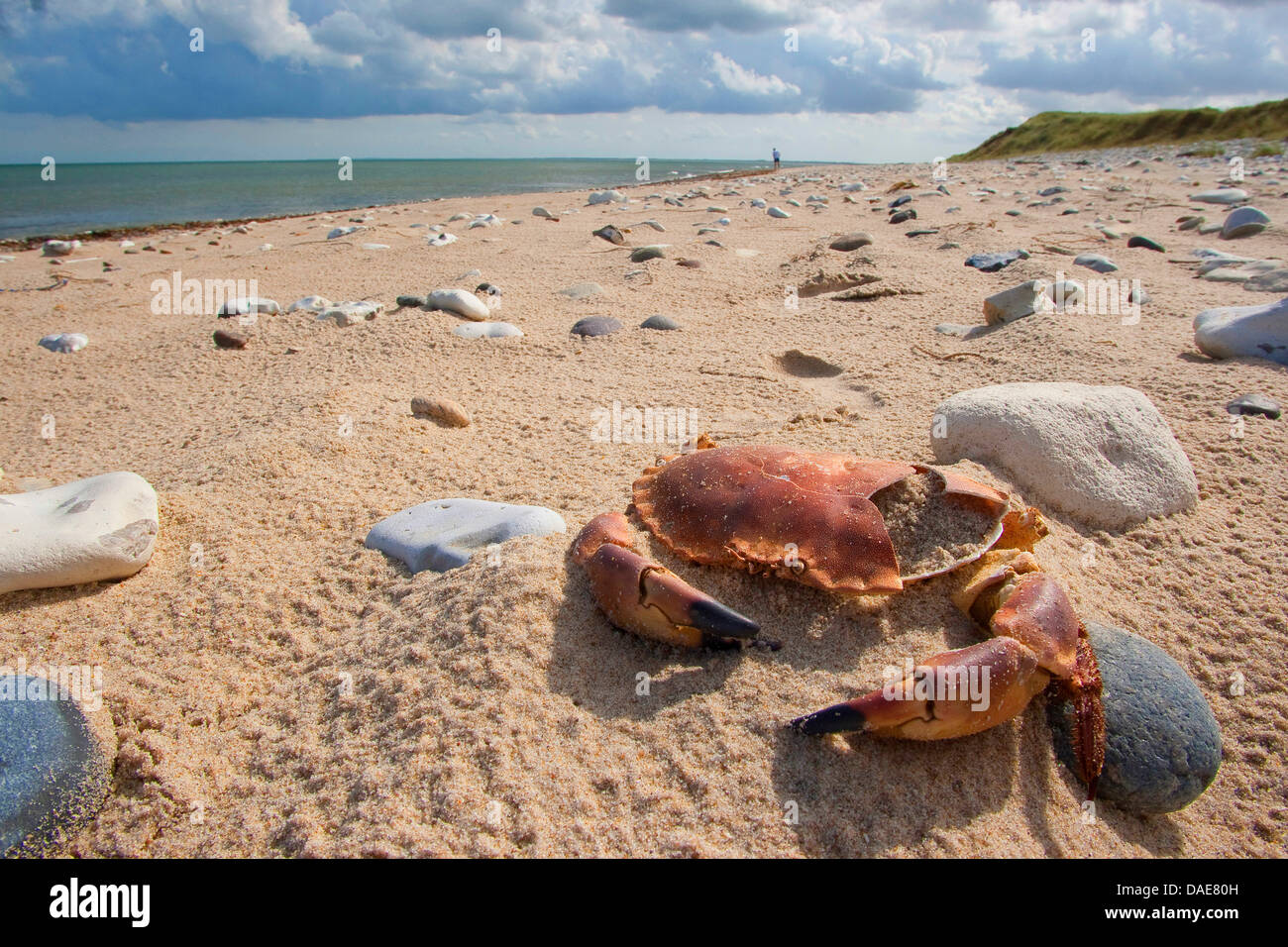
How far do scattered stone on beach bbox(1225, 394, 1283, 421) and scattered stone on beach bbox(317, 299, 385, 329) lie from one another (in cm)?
597

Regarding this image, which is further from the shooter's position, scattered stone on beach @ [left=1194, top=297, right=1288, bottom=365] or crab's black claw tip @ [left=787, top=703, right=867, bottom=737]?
scattered stone on beach @ [left=1194, top=297, right=1288, bottom=365]

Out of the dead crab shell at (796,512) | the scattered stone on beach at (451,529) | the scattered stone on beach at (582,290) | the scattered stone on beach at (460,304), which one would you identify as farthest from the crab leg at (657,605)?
the scattered stone on beach at (582,290)

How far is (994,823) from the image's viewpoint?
71.1 inches

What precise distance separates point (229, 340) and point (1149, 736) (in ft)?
20.6

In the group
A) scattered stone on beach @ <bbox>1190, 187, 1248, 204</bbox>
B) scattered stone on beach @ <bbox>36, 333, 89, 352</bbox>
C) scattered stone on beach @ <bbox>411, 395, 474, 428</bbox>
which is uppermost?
scattered stone on beach @ <bbox>1190, 187, 1248, 204</bbox>

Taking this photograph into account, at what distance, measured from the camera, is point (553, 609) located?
2.35 m

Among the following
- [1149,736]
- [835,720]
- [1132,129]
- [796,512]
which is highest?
[1132,129]

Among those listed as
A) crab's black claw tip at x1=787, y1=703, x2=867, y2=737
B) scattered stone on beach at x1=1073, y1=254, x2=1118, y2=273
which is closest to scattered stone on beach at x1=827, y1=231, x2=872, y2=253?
scattered stone on beach at x1=1073, y1=254, x2=1118, y2=273

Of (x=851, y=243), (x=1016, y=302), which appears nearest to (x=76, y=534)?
(x=1016, y=302)

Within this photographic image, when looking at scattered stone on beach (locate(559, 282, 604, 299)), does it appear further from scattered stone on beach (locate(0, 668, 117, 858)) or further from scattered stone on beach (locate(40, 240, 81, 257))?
scattered stone on beach (locate(40, 240, 81, 257))

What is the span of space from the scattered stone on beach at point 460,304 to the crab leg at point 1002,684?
4.94 metres

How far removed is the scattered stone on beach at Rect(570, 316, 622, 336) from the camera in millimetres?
5730

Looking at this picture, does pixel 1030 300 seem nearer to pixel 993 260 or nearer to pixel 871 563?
pixel 993 260

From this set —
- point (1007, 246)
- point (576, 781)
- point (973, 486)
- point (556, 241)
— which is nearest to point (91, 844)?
point (576, 781)
